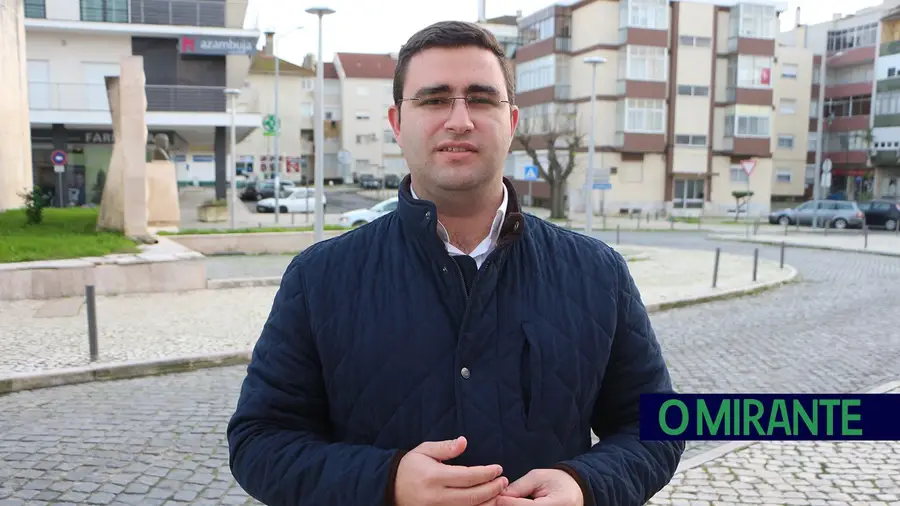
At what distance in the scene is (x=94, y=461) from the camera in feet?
17.3

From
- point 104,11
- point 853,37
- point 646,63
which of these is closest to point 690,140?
point 646,63

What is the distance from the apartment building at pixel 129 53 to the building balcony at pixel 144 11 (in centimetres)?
4

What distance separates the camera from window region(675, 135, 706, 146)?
4875 centimetres

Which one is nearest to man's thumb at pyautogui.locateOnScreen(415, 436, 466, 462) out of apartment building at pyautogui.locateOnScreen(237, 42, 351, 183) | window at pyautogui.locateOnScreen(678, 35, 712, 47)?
window at pyautogui.locateOnScreen(678, 35, 712, 47)

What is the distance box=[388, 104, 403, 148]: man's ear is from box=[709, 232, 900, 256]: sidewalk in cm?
2324

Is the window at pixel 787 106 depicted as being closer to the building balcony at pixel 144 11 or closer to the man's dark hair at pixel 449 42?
the building balcony at pixel 144 11

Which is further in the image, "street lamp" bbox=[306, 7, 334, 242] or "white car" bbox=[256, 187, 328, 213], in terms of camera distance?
"white car" bbox=[256, 187, 328, 213]

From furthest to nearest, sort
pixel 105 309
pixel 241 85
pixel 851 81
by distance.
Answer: pixel 851 81 < pixel 241 85 < pixel 105 309

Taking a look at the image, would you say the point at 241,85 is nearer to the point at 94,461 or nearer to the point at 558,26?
the point at 558,26

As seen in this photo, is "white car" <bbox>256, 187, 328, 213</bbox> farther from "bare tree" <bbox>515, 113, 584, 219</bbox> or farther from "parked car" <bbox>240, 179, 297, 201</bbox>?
"bare tree" <bbox>515, 113, 584, 219</bbox>

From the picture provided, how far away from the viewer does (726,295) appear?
1401 centimetres

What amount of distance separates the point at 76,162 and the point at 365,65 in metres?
50.1

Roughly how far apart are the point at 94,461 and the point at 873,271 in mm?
18338

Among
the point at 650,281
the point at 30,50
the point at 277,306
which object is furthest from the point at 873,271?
the point at 30,50
